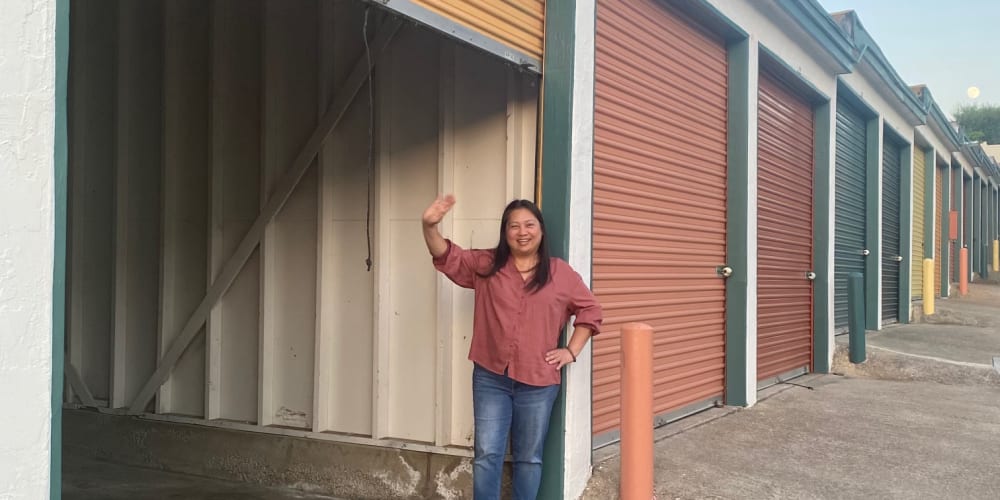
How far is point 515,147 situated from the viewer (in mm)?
4859

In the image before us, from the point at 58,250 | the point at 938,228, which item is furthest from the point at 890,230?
the point at 58,250

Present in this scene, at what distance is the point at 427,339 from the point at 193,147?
9.11 feet

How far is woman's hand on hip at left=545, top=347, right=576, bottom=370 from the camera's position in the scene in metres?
4.08

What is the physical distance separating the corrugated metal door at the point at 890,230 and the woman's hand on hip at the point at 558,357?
1135 cm

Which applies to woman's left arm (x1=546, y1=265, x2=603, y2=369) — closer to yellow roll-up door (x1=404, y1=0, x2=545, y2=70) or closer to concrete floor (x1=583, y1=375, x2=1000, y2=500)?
concrete floor (x1=583, y1=375, x2=1000, y2=500)

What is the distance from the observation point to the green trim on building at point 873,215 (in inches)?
491

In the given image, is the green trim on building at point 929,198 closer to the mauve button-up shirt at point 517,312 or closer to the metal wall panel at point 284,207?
the metal wall panel at point 284,207

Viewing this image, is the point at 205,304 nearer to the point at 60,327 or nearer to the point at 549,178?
the point at 549,178

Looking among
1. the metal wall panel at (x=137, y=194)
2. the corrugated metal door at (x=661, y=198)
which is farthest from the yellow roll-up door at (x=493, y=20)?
the metal wall panel at (x=137, y=194)

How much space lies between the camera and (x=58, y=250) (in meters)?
2.31

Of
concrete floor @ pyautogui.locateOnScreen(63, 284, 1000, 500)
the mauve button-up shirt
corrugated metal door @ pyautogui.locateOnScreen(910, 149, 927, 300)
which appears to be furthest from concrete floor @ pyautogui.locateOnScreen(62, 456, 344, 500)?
corrugated metal door @ pyautogui.locateOnScreen(910, 149, 927, 300)

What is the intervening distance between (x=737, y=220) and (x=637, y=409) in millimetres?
4093

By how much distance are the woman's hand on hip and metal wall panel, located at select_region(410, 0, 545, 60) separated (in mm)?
1640

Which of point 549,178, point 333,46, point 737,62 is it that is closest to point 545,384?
point 549,178
